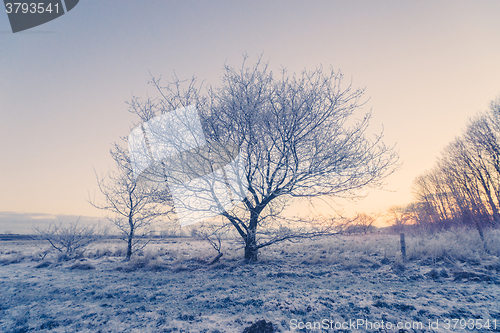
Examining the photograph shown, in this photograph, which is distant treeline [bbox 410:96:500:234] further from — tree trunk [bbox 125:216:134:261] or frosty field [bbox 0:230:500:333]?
tree trunk [bbox 125:216:134:261]

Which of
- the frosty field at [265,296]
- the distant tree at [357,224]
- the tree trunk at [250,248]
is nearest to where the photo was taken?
the frosty field at [265,296]

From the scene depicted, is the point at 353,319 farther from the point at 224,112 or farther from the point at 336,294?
the point at 224,112

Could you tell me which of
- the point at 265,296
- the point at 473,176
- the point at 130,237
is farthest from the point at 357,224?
the point at 473,176

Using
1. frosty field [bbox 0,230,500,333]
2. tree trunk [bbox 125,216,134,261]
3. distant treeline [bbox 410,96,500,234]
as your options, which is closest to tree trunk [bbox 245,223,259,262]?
frosty field [bbox 0,230,500,333]

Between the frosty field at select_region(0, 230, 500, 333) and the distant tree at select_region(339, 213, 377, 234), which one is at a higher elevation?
the distant tree at select_region(339, 213, 377, 234)

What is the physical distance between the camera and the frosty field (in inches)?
141

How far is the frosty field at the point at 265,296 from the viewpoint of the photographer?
3.59m

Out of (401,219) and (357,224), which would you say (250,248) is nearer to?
(357,224)

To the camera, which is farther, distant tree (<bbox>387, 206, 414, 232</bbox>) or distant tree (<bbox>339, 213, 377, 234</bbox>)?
distant tree (<bbox>387, 206, 414, 232</bbox>)

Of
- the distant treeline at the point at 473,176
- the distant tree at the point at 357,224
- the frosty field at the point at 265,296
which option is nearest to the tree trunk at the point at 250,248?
the frosty field at the point at 265,296

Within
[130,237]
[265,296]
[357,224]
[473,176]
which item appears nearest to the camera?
[265,296]

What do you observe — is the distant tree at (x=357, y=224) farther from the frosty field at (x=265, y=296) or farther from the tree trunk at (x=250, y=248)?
the tree trunk at (x=250, y=248)

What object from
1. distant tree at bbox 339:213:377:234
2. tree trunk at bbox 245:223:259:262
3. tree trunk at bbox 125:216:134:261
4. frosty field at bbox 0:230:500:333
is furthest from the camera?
tree trunk at bbox 125:216:134:261

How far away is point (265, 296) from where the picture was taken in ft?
15.4
